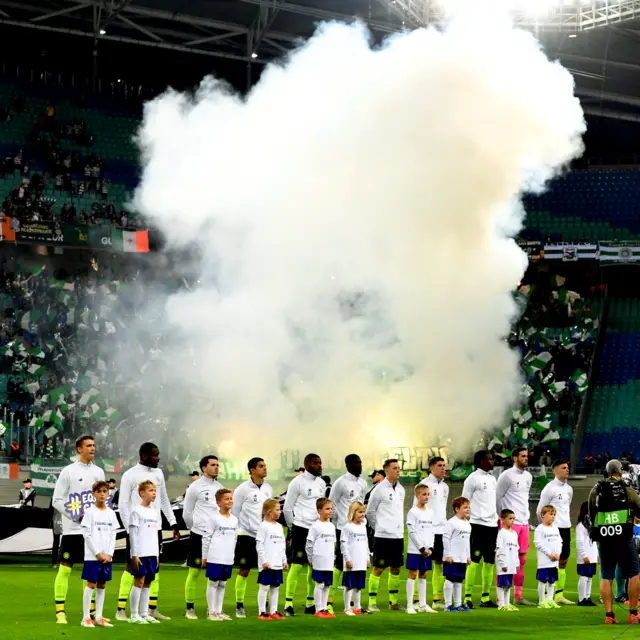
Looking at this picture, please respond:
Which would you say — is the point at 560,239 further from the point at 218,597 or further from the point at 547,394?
the point at 218,597

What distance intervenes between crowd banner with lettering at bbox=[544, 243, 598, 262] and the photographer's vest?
2939cm

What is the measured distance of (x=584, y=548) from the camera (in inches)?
729

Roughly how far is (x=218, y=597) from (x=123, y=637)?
232 centimetres

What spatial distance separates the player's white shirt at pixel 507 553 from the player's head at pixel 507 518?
0.10 m

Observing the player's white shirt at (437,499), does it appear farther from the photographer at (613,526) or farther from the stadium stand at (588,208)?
the stadium stand at (588,208)

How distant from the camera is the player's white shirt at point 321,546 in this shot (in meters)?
15.6

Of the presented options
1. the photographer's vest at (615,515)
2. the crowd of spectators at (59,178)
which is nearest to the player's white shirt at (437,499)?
the photographer's vest at (615,515)

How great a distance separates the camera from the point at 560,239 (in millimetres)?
47125

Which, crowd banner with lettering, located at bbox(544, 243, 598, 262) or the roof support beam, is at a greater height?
the roof support beam

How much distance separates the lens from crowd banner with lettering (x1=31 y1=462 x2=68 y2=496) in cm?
3012

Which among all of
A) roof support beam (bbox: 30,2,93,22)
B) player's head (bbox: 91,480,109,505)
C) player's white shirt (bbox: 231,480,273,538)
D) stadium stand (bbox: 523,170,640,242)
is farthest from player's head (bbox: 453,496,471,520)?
stadium stand (bbox: 523,170,640,242)

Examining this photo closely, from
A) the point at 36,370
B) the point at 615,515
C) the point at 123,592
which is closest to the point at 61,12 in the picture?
the point at 36,370

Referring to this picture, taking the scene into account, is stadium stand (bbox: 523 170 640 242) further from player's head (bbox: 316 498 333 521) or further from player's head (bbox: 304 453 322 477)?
player's head (bbox: 316 498 333 521)

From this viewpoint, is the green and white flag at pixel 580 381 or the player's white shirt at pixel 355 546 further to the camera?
the green and white flag at pixel 580 381
